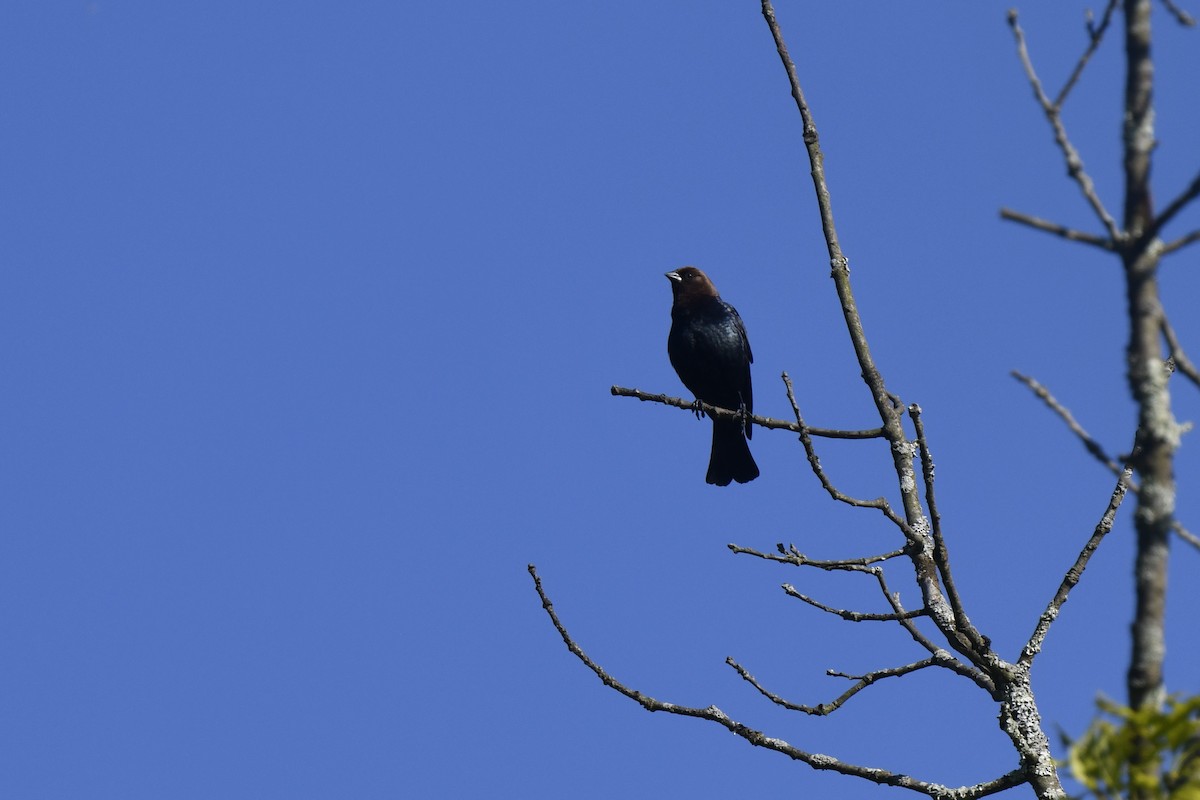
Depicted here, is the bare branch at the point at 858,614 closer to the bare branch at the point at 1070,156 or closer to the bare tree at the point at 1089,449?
the bare tree at the point at 1089,449

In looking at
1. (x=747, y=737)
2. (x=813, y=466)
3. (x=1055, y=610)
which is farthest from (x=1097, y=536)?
(x=747, y=737)

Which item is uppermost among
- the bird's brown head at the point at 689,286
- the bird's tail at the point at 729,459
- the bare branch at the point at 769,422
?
the bird's brown head at the point at 689,286

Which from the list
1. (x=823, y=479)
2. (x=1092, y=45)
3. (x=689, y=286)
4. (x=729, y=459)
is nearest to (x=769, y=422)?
(x=823, y=479)

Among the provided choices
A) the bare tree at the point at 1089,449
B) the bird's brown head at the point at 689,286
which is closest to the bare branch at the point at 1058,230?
the bare tree at the point at 1089,449

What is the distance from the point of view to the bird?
8.54 meters

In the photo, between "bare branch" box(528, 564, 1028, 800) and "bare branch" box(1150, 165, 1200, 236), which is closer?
"bare branch" box(1150, 165, 1200, 236)

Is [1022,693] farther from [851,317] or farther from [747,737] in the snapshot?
[851,317]

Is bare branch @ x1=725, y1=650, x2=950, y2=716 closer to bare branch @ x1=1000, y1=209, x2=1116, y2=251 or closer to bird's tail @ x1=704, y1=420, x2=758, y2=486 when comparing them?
bare branch @ x1=1000, y1=209, x2=1116, y2=251

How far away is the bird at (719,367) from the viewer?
28.0ft

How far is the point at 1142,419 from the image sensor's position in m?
1.74

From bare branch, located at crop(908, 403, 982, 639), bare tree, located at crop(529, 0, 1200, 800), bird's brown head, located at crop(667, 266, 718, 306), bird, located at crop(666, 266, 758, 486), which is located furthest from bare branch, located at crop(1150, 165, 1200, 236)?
bird's brown head, located at crop(667, 266, 718, 306)

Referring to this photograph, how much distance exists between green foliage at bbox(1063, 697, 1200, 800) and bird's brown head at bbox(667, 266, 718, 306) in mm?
7364

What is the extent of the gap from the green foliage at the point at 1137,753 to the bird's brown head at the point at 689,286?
24.2 feet

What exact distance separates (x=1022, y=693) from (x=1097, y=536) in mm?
468
